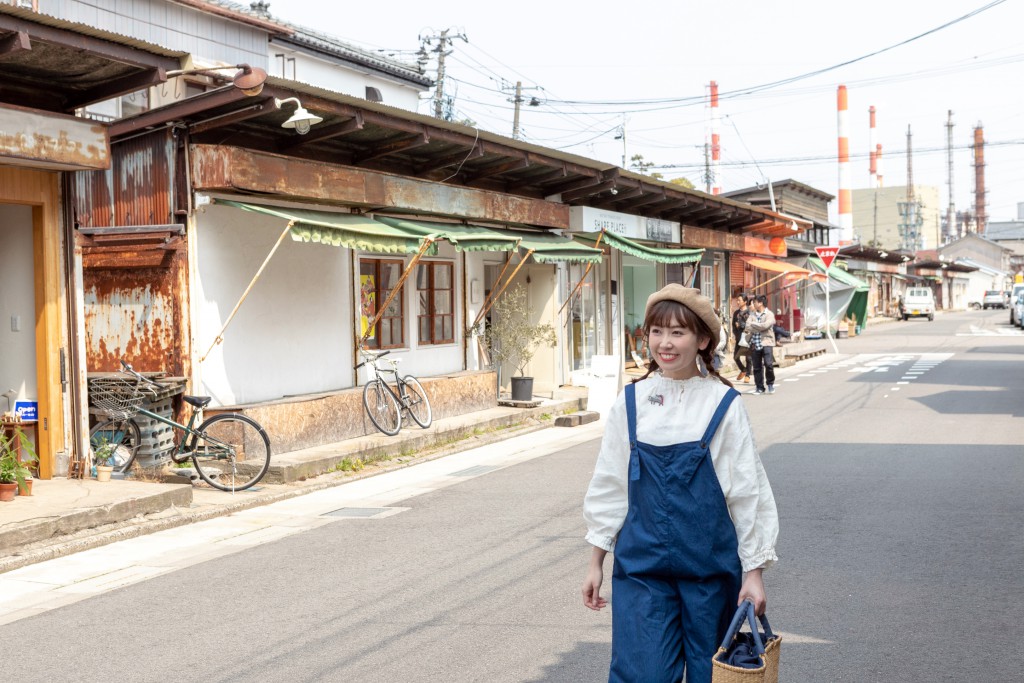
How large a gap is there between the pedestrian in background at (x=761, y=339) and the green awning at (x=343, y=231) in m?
8.19

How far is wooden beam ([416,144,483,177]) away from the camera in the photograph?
16.2m

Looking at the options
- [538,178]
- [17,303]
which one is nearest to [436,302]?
[538,178]

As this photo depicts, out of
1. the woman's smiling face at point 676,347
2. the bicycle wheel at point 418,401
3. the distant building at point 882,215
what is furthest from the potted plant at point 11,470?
the distant building at point 882,215

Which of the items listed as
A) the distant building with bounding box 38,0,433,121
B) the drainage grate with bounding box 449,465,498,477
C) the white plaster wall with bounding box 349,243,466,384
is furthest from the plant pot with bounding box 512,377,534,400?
the distant building with bounding box 38,0,433,121

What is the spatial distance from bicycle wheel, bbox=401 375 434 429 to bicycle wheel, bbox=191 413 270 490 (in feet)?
12.4

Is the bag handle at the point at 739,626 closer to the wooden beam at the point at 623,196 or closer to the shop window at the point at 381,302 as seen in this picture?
the shop window at the point at 381,302

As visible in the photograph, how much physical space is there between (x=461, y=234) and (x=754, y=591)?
12.6 meters

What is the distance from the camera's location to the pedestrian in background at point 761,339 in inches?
782

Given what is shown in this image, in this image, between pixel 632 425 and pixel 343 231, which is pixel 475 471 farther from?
pixel 632 425

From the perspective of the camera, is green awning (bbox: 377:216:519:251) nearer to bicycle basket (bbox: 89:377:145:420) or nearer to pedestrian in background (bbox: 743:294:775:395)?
bicycle basket (bbox: 89:377:145:420)

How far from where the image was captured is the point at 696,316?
343cm

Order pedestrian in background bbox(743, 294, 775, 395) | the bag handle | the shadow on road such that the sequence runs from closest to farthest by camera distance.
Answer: the bag handle
the shadow on road
pedestrian in background bbox(743, 294, 775, 395)

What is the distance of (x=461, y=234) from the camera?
15.5 meters

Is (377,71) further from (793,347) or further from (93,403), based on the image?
(93,403)
